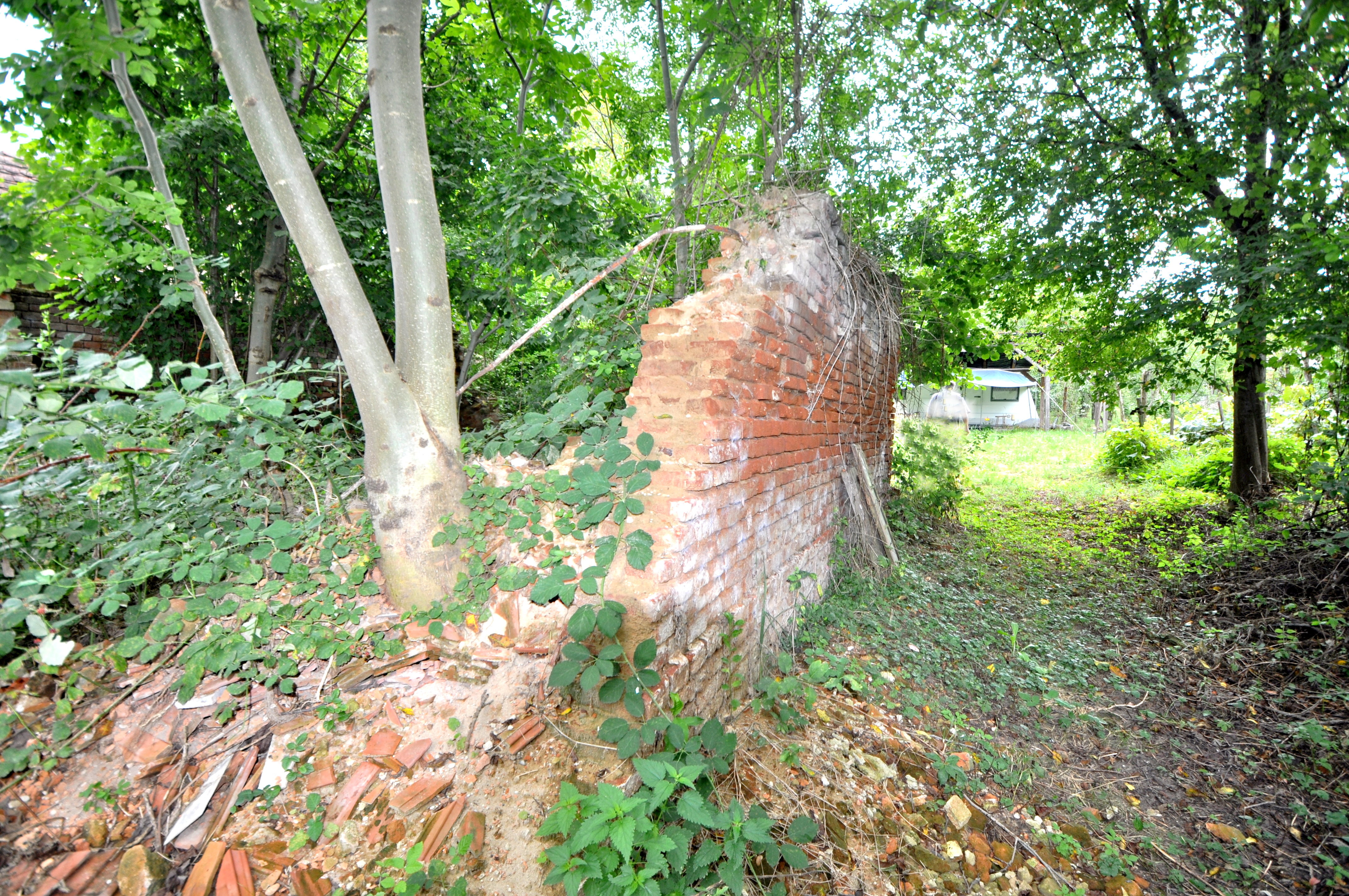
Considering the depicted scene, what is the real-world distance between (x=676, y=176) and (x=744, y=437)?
2665mm

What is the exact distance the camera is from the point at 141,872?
142cm

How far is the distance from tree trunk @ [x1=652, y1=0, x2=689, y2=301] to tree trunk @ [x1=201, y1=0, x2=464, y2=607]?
1.68 metres

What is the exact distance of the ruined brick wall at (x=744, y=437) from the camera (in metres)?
2.20

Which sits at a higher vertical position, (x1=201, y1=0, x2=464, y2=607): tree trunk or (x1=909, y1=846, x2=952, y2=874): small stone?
(x1=201, y1=0, x2=464, y2=607): tree trunk

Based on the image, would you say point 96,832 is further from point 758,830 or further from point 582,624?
point 758,830

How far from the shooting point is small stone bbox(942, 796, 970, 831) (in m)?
2.25

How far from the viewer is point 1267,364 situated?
15.2 feet

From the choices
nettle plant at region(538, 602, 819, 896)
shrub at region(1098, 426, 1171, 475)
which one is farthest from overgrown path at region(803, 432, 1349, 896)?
shrub at region(1098, 426, 1171, 475)

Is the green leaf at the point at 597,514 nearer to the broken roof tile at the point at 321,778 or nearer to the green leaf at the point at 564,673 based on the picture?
the green leaf at the point at 564,673

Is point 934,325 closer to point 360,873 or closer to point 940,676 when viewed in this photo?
point 940,676

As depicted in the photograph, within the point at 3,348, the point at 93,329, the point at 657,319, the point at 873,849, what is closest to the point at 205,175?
the point at 93,329

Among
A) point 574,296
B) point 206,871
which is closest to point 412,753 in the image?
point 206,871

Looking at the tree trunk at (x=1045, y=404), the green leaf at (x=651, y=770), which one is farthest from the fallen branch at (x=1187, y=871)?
the tree trunk at (x=1045, y=404)

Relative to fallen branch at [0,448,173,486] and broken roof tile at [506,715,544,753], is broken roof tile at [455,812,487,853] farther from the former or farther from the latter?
fallen branch at [0,448,173,486]
